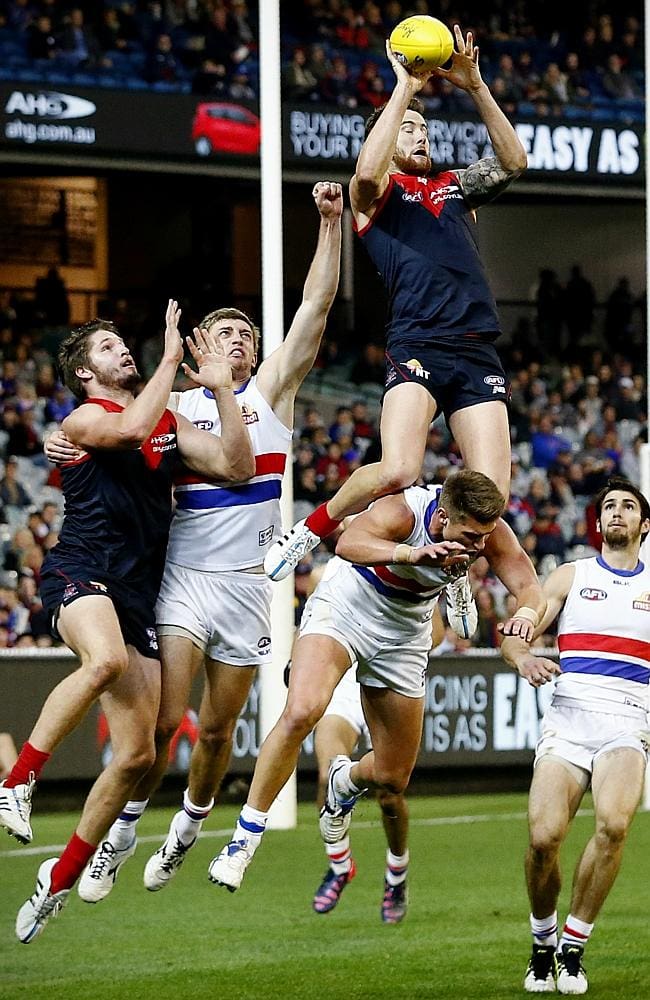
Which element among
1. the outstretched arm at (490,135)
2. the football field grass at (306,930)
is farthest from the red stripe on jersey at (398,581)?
the football field grass at (306,930)

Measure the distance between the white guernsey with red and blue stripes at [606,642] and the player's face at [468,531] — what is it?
68.7 inches

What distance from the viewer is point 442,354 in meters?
7.79

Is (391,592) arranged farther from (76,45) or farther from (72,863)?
(76,45)

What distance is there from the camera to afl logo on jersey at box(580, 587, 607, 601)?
29.1 feet

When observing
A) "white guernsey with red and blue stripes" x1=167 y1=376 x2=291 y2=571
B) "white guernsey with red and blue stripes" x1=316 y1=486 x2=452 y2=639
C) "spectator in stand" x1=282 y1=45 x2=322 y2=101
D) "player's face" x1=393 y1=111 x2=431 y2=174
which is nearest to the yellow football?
"player's face" x1=393 y1=111 x2=431 y2=174

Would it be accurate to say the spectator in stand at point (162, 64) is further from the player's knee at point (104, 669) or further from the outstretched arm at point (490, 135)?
the player's knee at point (104, 669)

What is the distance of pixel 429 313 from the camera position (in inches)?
309

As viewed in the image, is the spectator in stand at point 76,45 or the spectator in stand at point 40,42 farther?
the spectator in stand at point 76,45

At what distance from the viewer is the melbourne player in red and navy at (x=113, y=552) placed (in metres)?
7.59

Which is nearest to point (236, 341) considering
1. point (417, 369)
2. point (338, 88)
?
point (417, 369)

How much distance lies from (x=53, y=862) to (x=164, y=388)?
230 cm

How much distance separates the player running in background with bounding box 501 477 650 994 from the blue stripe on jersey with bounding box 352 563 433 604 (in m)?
0.56

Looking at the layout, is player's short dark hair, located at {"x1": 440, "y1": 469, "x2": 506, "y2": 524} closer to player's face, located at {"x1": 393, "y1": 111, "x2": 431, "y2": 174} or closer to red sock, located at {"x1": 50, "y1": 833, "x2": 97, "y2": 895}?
player's face, located at {"x1": 393, "y1": 111, "x2": 431, "y2": 174}

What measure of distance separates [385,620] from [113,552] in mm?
1448
